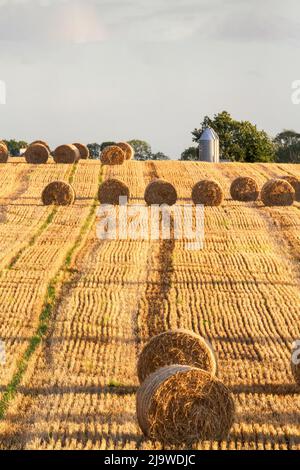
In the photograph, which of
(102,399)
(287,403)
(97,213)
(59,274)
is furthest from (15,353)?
(97,213)

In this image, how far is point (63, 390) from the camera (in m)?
20.4

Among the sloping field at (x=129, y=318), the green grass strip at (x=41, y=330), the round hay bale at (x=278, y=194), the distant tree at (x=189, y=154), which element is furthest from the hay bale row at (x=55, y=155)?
the distant tree at (x=189, y=154)

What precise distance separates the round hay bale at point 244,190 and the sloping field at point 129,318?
114 inches

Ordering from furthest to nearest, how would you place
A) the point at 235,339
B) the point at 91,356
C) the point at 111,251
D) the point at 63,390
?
the point at 111,251
the point at 235,339
the point at 91,356
the point at 63,390

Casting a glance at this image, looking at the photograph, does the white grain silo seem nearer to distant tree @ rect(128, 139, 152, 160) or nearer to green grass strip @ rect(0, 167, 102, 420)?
green grass strip @ rect(0, 167, 102, 420)

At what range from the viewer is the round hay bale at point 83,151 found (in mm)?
72162

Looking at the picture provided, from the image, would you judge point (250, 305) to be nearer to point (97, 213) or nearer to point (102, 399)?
point (102, 399)

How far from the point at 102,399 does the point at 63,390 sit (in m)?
1.05

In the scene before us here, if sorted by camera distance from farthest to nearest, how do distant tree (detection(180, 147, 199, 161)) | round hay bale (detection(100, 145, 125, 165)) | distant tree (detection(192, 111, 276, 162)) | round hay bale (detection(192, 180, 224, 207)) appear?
1. distant tree (detection(180, 147, 199, 161))
2. distant tree (detection(192, 111, 276, 162))
3. round hay bale (detection(100, 145, 125, 165))
4. round hay bale (detection(192, 180, 224, 207))

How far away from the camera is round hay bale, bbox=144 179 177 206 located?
47750 millimetres

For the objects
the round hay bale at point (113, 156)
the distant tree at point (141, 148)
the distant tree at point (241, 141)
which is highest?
the round hay bale at point (113, 156)

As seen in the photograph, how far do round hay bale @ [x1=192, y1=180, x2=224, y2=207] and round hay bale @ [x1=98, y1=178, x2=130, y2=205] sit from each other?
3.36 m

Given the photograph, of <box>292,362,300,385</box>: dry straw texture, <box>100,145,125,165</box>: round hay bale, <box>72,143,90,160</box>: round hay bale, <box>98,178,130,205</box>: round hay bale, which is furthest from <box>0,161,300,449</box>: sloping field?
<box>72,143,90,160</box>: round hay bale

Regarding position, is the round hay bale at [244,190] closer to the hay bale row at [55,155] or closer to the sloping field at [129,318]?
the sloping field at [129,318]
